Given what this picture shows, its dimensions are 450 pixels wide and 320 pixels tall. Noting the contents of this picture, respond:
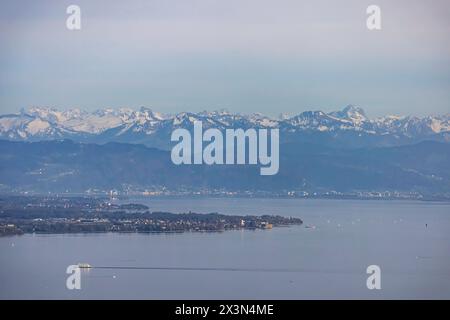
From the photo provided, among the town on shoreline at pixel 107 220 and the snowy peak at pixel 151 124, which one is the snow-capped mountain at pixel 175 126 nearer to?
the snowy peak at pixel 151 124

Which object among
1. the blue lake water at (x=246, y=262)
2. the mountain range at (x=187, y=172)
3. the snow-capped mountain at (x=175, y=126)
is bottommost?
the blue lake water at (x=246, y=262)

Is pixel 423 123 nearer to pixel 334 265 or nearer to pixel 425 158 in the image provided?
pixel 425 158

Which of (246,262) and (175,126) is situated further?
(175,126)

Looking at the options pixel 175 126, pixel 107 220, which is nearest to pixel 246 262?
pixel 107 220

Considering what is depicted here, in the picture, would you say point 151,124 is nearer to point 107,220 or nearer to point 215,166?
point 215,166

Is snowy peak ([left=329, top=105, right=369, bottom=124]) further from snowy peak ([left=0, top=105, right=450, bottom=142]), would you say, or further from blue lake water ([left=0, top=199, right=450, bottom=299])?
blue lake water ([left=0, top=199, right=450, bottom=299])

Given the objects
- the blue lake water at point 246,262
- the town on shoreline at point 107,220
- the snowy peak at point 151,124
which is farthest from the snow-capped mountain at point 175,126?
the blue lake water at point 246,262
